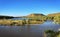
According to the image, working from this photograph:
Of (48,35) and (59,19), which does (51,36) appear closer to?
(48,35)

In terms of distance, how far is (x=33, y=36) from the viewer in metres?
17.5

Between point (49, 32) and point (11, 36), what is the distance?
5.60 m

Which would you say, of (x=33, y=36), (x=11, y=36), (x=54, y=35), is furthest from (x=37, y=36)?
(x=54, y=35)

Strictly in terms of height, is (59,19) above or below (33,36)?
above

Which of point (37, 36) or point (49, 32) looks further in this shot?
point (37, 36)

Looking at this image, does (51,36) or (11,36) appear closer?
(51,36)

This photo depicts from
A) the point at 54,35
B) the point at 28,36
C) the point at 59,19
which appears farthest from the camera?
the point at 59,19

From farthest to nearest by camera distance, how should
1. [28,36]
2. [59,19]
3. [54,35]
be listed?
1. [59,19]
2. [28,36]
3. [54,35]

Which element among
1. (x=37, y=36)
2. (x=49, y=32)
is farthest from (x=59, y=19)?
(x=49, y=32)

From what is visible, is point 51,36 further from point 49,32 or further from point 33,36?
point 33,36

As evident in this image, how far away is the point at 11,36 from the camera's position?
17.8 metres

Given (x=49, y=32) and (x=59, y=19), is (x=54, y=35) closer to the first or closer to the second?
(x=49, y=32)

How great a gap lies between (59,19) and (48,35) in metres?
6.05

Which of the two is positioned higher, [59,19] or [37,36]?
[59,19]
